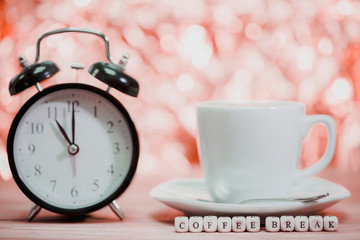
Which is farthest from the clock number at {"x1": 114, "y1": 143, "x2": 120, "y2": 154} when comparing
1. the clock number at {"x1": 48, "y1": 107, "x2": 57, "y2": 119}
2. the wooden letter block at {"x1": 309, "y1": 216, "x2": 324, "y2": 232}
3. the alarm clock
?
the wooden letter block at {"x1": 309, "y1": 216, "x2": 324, "y2": 232}

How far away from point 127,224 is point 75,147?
15 centimetres

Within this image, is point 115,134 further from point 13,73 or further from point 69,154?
point 13,73

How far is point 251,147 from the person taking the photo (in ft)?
2.34

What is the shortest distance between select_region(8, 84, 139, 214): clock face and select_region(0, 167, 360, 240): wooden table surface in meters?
0.04

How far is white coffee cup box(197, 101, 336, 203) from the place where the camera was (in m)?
0.71

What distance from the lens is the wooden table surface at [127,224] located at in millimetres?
652

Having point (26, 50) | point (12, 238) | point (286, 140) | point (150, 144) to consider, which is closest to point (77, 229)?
point (12, 238)

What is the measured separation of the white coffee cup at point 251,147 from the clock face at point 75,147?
0.42ft

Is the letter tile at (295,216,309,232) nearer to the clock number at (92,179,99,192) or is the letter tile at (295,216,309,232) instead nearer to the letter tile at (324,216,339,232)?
the letter tile at (324,216,339,232)

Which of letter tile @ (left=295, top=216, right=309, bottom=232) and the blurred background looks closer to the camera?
letter tile @ (left=295, top=216, right=309, bottom=232)

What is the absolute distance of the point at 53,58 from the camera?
4.16 feet

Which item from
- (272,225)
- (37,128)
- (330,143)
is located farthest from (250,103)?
(37,128)

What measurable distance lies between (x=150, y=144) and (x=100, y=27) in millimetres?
360

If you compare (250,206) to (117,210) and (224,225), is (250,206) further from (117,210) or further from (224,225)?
(117,210)
